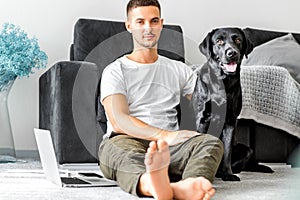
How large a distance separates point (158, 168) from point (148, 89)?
0.50 m

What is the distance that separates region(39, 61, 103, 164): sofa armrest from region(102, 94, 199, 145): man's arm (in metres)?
0.43

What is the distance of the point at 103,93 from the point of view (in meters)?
1.68

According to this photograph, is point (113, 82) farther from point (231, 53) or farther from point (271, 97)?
point (271, 97)

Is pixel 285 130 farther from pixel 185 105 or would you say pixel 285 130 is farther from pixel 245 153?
pixel 185 105

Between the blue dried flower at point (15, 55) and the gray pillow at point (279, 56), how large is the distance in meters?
1.02

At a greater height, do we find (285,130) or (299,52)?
(299,52)

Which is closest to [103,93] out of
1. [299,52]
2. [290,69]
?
[290,69]

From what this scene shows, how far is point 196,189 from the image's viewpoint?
124 centimetres

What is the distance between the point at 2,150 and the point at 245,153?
→ 123 cm

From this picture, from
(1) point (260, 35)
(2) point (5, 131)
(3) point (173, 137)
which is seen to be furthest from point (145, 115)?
(1) point (260, 35)

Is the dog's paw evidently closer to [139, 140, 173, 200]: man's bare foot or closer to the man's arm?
the man's arm

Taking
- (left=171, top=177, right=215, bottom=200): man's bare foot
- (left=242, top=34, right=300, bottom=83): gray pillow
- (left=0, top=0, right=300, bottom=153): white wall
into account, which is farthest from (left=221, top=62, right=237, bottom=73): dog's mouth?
(left=0, top=0, right=300, bottom=153): white wall

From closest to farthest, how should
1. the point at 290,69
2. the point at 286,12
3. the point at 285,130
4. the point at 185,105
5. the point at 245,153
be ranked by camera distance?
1. the point at 185,105
2. the point at 245,153
3. the point at 285,130
4. the point at 290,69
5. the point at 286,12

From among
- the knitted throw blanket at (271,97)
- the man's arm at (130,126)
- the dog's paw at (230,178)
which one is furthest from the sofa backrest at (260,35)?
the man's arm at (130,126)
